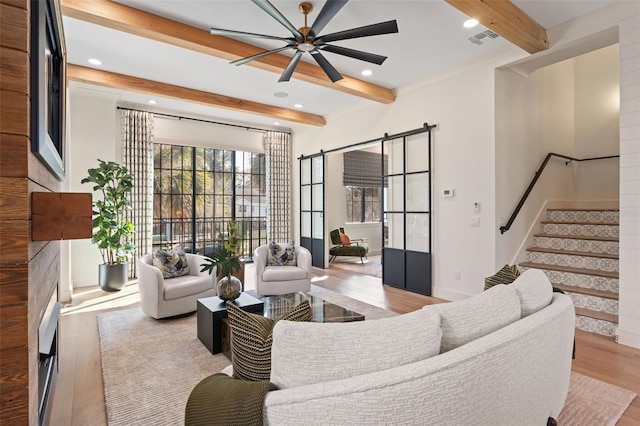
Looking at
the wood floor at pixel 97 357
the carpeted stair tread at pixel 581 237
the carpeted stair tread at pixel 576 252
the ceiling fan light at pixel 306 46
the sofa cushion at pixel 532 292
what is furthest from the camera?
the carpeted stair tread at pixel 581 237

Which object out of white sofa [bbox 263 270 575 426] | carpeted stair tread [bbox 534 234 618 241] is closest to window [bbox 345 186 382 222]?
carpeted stair tread [bbox 534 234 618 241]

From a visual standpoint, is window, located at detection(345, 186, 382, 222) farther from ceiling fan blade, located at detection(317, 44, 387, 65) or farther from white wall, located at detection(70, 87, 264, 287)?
ceiling fan blade, located at detection(317, 44, 387, 65)

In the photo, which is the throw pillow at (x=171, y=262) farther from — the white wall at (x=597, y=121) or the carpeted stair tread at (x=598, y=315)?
the white wall at (x=597, y=121)

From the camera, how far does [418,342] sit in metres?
1.16

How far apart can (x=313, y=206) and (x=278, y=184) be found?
0.98 m

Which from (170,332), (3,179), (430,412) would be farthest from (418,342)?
(170,332)

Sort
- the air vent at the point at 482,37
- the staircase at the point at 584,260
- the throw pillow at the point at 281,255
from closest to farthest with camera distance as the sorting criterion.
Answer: the staircase at the point at 584,260 < the air vent at the point at 482,37 < the throw pillow at the point at 281,255

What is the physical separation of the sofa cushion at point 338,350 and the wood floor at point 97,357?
169cm

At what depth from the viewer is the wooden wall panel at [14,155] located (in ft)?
3.26

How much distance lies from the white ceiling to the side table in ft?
9.00

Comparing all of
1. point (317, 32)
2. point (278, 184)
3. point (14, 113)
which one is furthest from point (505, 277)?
point (278, 184)

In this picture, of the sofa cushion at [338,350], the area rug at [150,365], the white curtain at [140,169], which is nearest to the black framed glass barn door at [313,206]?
the white curtain at [140,169]

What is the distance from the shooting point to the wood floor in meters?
2.12

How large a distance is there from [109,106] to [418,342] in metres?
6.02
